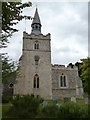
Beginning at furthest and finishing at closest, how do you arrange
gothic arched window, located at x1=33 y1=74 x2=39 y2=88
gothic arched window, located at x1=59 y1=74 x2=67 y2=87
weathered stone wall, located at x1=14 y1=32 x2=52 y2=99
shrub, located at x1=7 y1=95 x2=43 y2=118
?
gothic arched window, located at x1=59 y1=74 x2=67 y2=87
gothic arched window, located at x1=33 y1=74 x2=39 y2=88
weathered stone wall, located at x1=14 y1=32 x2=52 y2=99
shrub, located at x1=7 y1=95 x2=43 y2=118

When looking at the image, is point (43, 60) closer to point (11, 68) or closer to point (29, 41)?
point (29, 41)

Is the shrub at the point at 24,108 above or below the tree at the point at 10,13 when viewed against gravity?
below

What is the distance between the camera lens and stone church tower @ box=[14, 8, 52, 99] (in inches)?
1358

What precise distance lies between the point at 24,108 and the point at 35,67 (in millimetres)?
23884

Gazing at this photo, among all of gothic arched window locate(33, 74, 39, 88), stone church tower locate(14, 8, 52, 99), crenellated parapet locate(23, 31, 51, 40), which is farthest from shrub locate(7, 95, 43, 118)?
crenellated parapet locate(23, 31, 51, 40)

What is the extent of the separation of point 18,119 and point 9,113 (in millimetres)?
1309

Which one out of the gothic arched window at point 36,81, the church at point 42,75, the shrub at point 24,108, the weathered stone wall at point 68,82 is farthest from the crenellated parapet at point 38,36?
the shrub at point 24,108

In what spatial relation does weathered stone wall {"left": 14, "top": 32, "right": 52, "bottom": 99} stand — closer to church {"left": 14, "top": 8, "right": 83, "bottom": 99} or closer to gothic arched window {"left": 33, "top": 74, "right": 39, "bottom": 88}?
church {"left": 14, "top": 8, "right": 83, "bottom": 99}

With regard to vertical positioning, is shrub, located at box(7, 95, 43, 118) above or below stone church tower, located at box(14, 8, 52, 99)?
below

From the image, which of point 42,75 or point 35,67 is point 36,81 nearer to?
point 42,75

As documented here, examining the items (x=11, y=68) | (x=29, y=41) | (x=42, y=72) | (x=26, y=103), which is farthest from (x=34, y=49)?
(x=11, y=68)

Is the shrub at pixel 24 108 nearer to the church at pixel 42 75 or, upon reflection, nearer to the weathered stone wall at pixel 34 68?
the weathered stone wall at pixel 34 68

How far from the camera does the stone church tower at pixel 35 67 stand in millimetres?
34500

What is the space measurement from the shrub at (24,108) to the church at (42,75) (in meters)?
22.0
